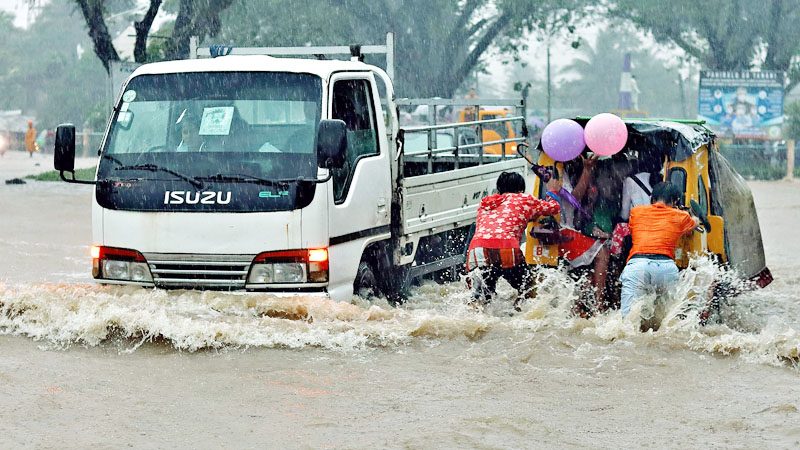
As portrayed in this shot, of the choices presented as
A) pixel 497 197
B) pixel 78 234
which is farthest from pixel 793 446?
pixel 78 234

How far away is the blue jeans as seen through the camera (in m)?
8.76

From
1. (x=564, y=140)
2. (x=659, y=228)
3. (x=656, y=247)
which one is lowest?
(x=656, y=247)

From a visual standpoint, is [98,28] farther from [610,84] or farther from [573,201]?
[610,84]

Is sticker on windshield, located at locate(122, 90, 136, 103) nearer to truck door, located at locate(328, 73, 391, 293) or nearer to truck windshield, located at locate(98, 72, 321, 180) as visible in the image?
truck windshield, located at locate(98, 72, 321, 180)

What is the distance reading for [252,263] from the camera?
8625mm

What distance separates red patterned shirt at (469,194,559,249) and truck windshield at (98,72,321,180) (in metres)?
1.48

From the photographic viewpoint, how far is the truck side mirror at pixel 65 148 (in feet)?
29.0

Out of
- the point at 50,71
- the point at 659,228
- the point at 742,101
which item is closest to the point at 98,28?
the point at 659,228

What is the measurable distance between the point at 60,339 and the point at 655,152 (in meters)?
4.66

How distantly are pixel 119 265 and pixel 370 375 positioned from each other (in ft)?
7.15

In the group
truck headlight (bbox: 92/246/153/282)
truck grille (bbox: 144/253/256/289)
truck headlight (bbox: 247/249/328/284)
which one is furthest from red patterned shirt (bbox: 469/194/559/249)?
truck headlight (bbox: 92/246/153/282)

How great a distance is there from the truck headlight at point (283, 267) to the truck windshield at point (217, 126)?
534 millimetres

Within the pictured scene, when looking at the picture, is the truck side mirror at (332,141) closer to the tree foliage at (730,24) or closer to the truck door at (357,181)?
the truck door at (357,181)

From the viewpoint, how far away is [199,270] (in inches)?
342
